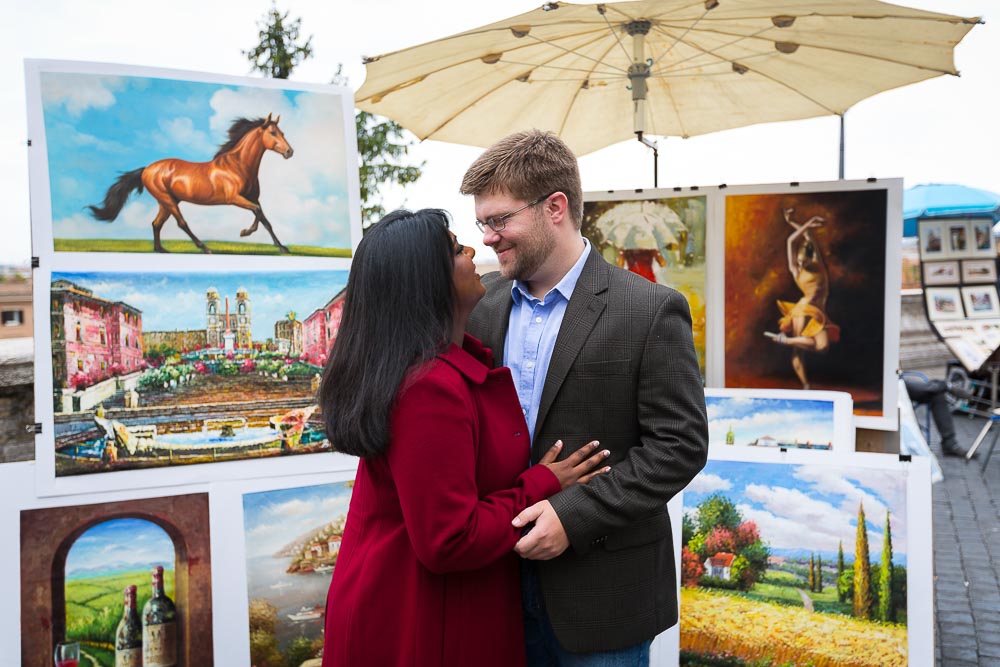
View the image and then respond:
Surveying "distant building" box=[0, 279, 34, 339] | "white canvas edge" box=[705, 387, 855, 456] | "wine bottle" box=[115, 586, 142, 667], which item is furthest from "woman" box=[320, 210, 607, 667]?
"distant building" box=[0, 279, 34, 339]

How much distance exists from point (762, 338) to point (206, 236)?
246 centimetres

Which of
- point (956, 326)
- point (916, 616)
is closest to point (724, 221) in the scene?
point (916, 616)

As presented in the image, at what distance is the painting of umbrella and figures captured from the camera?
12.3ft

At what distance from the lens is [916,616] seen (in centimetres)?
267

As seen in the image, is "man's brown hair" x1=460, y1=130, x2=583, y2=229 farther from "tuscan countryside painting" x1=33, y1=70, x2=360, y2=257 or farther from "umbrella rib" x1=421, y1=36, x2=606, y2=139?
"umbrella rib" x1=421, y1=36, x2=606, y2=139

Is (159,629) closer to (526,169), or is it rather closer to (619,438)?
(619,438)

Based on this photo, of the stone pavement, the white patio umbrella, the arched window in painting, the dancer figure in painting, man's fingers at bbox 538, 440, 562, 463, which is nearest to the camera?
man's fingers at bbox 538, 440, 562, 463

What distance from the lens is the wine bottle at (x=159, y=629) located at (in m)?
2.66

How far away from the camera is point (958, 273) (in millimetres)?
10336

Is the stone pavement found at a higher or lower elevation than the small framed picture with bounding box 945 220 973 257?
lower

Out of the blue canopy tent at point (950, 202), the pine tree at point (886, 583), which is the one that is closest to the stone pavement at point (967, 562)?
the pine tree at point (886, 583)

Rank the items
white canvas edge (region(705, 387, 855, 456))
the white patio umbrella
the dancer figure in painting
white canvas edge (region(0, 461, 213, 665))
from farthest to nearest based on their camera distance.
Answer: the dancer figure in painting < white canvas edge (region(705, 387, 855, 456)) < the white patio umbrella < white canvas edge (region(0, 461, 213, 665))

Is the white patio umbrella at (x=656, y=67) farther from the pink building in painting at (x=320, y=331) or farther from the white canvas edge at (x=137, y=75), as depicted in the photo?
the pink building in painting at (x=320, y=331)

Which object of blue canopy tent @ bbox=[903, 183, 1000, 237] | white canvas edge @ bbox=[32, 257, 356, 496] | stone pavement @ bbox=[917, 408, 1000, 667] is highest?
blue canopy tent @ bbox=[903, 183, 1000, 237]
